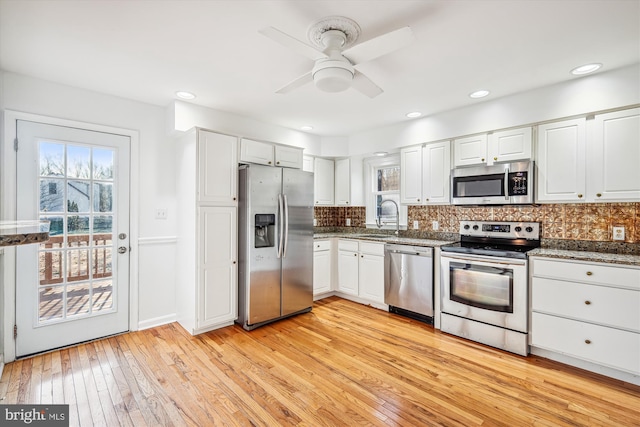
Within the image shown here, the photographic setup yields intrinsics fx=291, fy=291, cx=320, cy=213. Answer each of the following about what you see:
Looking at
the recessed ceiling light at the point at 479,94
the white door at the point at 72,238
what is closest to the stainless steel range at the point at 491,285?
the recessed ceiling light at the point at 479,94

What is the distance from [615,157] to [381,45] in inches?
91.0

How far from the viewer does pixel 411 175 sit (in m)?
3.78

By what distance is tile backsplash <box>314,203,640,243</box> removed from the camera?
260 cm

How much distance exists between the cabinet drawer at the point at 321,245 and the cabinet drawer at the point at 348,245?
172 millimetres

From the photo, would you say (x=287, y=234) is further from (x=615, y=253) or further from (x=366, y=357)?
(x=615, y=253)

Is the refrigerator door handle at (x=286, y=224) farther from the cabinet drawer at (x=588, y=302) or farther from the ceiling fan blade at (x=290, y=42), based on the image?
the cabinet drawer at (x=588, y=302)

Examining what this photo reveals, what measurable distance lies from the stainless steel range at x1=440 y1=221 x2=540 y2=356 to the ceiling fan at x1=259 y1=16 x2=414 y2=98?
6.57 ft

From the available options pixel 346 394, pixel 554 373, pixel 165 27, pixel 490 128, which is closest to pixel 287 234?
pixel 346 394

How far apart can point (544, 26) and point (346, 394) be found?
9.17 ft

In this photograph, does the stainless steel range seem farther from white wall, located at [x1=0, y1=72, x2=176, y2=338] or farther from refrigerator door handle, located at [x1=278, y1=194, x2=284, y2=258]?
white wall, located at [x1=0, y1=72, x2=176, y2=338]

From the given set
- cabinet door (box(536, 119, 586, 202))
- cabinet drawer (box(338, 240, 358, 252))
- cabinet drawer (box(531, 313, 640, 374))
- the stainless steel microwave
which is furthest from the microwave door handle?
cabinet drawer (box(338, 240, 358, 252))

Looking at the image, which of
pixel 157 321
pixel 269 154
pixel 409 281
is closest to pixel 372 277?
pixel 409 281

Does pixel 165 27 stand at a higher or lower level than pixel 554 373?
higher

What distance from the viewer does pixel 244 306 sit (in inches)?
128
